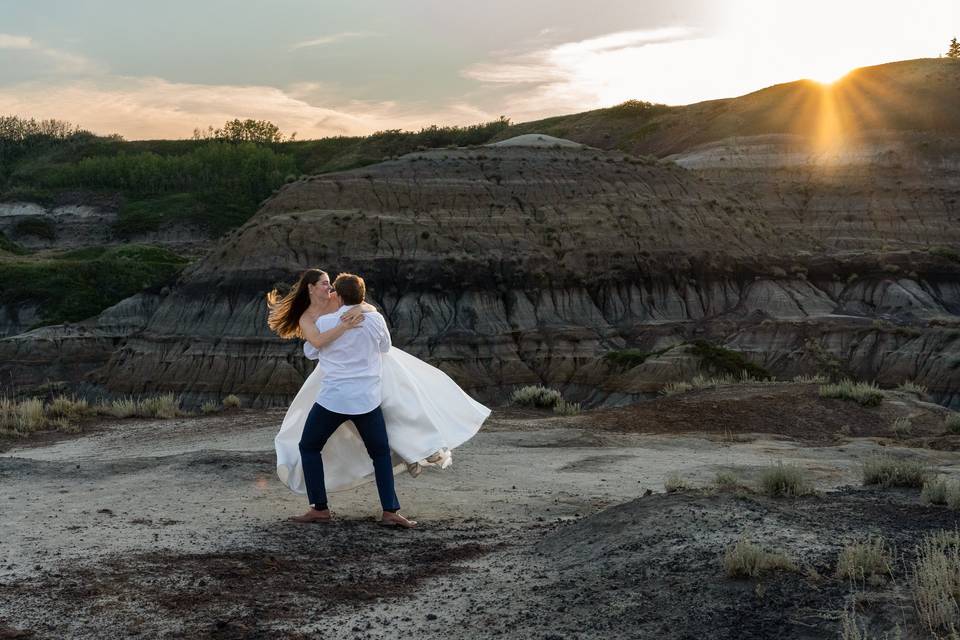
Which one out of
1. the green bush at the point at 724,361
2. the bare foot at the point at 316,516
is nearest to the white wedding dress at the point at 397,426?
the bare foot at the point at 316,516

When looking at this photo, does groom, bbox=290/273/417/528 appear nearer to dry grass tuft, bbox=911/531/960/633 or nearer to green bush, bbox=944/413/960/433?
dry grass tuft, bbox=911/531/960/633

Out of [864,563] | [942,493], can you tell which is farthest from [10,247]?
[864,563]

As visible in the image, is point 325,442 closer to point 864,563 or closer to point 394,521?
Answer: point 394,521

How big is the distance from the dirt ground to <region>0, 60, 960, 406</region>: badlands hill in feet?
66.3

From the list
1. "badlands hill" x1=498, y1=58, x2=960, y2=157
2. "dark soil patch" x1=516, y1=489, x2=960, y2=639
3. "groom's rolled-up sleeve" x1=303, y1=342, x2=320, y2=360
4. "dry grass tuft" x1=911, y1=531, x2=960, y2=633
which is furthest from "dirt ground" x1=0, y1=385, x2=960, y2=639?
"badlands hill" x1=498, y1=58, x2=960, y2=157

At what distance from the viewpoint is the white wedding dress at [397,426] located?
8.74m

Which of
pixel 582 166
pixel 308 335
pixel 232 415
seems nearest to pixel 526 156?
pixel 582 166

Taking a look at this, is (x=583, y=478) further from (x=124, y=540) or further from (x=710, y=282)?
(x=710, y=282)

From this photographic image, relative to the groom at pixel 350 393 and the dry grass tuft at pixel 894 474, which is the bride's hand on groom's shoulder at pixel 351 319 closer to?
the groom at pixel 350 393

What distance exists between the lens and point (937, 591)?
530cm

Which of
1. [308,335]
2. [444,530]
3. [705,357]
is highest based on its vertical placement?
[308,335]

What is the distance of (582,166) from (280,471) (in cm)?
3994

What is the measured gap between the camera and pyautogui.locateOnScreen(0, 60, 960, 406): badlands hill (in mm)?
37312

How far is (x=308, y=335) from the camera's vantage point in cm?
871
